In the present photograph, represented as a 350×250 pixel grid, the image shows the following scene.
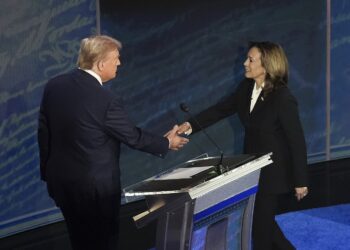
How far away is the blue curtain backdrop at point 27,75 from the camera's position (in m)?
4.29

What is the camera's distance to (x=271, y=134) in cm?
339

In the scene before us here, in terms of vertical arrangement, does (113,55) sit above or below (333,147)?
above

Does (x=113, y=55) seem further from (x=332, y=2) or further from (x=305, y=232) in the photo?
(x=332, y=2)

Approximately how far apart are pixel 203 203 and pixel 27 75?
240 centimetres

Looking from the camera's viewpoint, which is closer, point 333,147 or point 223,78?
point 223,78

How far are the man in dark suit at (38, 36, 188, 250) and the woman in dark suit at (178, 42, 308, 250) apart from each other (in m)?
0.65

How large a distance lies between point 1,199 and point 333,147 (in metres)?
3.48

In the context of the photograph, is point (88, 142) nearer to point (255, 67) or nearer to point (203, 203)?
point (203, 203)

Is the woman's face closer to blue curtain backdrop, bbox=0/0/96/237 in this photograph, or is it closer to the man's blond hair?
the man's blond hair

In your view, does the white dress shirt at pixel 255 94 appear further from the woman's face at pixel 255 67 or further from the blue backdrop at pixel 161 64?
the blue backdrop at pixel 161 64

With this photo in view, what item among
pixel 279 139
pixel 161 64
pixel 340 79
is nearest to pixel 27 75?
pixel 161 64

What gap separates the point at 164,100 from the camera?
17.0 ft

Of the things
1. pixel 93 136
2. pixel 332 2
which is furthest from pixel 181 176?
pixel 332 2

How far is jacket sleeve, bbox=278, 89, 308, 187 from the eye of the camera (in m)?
3.35
